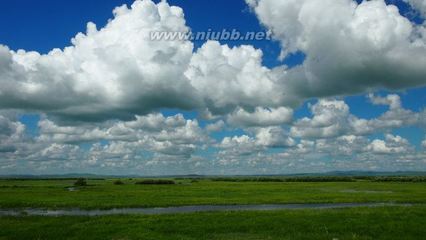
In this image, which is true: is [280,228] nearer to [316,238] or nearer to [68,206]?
[316,238]

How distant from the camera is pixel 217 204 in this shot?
58.9 metres

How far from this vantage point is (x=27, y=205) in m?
58.0

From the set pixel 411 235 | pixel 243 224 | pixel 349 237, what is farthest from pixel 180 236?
pixel 411 235

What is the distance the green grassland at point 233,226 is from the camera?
29.8m

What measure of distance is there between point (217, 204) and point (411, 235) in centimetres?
3303

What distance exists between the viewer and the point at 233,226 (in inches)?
1318

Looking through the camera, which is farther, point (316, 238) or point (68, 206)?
point (68, 206)

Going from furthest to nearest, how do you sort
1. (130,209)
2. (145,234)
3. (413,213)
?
(130,209), (413,213), (145,234)

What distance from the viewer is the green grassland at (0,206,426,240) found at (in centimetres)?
2975

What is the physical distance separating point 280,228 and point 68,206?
35472 mm

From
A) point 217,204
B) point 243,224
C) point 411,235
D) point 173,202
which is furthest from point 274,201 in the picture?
point 411,235

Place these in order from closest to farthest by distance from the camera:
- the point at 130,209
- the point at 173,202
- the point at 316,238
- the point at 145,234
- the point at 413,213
Answer: the point at 316,238 < the point at 145,234 < the point at 413,213 < the point at 130,209 < the point at 173,202

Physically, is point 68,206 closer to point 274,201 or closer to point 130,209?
point 130,209

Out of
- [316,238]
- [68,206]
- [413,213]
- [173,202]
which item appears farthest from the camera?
[173,202]
